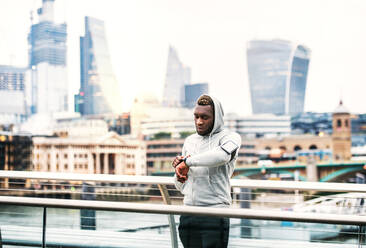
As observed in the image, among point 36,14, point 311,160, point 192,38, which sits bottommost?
point 311,160

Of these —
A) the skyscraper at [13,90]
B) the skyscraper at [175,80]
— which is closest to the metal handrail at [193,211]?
the skyscraper at [175,80]

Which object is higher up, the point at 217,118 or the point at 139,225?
the point at 217,118

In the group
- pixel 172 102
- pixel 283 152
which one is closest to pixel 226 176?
pixel 283 152

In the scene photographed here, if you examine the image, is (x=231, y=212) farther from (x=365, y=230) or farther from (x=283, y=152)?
(x=283, y=152)

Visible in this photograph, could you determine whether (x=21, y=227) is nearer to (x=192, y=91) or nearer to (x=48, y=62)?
(x=192, y=91)

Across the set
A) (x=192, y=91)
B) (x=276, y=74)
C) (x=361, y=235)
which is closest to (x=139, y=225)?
(x=361, y=235)

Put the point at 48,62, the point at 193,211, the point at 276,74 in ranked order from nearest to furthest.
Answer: the point at 193,211
the point at 276,74
the point at 48,62

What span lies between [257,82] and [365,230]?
58.1 metres

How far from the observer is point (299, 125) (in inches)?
2079

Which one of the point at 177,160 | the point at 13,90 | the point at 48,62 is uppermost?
the point at 48,62

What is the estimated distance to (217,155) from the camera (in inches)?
51.0

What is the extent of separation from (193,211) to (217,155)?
0.23 metres

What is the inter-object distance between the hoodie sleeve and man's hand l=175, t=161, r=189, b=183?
0.07ft

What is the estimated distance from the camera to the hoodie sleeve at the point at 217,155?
1296 mm
